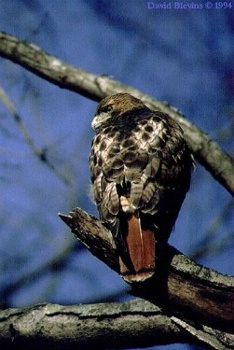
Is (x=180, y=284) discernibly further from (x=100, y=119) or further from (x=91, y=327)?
(x=100, y=119)

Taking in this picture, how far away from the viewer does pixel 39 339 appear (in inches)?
140

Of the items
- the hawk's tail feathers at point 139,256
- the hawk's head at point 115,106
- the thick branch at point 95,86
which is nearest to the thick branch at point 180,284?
the hawk's tail feathers at point 139,256

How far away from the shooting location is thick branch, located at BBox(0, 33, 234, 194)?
4.42 meters

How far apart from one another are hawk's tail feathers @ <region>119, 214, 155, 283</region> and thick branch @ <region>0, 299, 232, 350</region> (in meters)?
0.36

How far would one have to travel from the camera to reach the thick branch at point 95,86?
174 inches

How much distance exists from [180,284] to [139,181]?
0.62 m

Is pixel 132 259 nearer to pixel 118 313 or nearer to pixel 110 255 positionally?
pixel 110 255

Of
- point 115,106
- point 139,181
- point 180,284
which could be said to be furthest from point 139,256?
point 115,106

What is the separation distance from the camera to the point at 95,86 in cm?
470

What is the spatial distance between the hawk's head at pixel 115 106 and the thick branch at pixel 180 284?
1.58 m

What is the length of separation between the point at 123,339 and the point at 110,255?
0.48m

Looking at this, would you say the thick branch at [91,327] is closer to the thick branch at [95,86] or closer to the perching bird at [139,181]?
the perching bird at [139,181]

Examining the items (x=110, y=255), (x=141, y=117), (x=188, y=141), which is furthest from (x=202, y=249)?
(x=110, y=255)

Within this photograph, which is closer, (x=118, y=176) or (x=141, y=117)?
(x=118, y=176)
